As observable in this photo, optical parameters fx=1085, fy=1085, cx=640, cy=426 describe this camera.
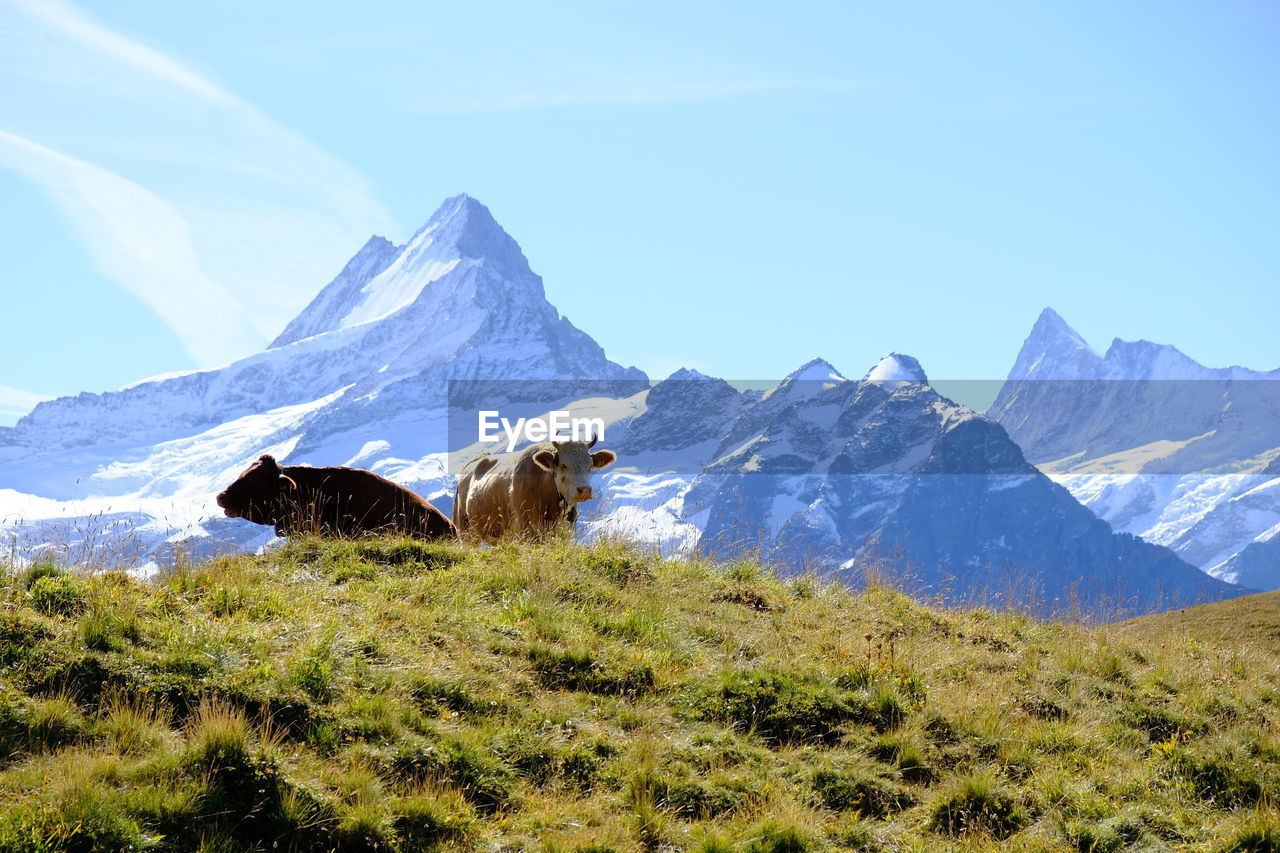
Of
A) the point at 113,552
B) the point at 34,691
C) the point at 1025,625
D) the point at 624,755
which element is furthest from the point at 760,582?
the point at 34,691

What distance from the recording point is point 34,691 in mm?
7379

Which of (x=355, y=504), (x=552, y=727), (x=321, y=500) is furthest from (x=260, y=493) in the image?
(x=552, y=727)

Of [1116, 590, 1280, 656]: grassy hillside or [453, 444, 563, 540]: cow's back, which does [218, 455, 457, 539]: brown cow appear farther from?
[1116, 590, 1280, 656]: grassy hillside

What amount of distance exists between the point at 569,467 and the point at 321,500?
13.3 ft

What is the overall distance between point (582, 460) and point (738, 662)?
714 cm

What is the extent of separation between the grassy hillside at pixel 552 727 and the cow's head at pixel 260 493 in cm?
262

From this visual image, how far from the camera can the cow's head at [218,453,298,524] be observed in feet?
46.6

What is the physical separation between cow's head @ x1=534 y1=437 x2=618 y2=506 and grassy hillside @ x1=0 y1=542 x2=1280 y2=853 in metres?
4.64

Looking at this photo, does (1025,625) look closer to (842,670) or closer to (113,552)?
(842,670)

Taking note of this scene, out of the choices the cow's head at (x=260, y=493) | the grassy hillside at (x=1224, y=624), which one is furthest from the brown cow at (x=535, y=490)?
the grassy hillside at (x=1224, y=624)

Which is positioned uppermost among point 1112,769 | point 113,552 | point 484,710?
point 113,552

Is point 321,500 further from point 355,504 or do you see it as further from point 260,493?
point 260,493

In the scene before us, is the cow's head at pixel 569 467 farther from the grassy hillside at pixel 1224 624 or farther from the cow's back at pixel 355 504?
the grassy hillside at pixel 1224 624

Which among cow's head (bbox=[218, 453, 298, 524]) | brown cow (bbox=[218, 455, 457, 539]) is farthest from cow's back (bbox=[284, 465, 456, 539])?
cow's head (bbox=[218, 453, 298, 524])
